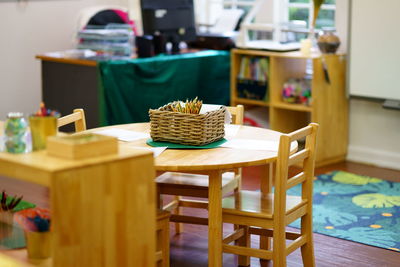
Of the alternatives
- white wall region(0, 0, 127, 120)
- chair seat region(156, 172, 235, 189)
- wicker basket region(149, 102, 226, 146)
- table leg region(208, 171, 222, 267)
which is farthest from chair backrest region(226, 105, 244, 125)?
white wall region(0, 0, 127, 120)

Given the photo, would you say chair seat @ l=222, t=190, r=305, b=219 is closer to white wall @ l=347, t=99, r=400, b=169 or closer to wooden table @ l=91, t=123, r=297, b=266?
wooden table @ l=91, t=123, r=297, b=266

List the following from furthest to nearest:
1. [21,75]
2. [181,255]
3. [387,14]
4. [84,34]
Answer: [21,75] → [84,34] → [387,14] → [181,255]

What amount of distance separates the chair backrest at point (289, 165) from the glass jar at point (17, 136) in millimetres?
1034

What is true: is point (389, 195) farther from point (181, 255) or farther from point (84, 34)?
point (84, 34)

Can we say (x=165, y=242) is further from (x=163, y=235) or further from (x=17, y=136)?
(x=17, y=136)

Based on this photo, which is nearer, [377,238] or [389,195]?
[377,238]

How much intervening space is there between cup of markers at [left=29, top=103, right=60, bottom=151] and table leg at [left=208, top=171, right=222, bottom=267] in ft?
2.79

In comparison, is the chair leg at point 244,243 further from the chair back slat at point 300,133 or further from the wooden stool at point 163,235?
the chair back slat at point 300,133

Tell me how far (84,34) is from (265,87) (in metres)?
1.37

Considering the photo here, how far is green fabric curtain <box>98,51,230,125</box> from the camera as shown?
4.69 m

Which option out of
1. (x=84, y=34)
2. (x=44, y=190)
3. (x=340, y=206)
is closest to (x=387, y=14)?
(x=340, y=206)

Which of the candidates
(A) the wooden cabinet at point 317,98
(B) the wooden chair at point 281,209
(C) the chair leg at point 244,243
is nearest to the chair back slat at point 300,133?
(B) the wooden chair at point 281,209

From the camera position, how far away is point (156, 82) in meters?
4.95

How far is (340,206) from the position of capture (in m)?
4.11
